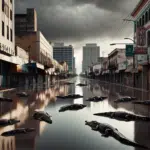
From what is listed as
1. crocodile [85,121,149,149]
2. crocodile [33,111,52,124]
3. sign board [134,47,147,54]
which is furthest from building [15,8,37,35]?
crocodile [85,121,149,149]

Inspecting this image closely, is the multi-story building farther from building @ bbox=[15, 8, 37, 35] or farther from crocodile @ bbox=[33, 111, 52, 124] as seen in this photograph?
building @ bbox=[15, 8, 37, 35]

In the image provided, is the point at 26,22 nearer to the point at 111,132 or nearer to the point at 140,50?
the point at 140,50

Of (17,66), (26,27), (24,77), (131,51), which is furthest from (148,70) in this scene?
(26,27)

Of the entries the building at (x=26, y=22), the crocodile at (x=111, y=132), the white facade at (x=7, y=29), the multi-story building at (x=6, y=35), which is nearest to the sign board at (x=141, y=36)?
the multi-story building at (x=6, y=35)

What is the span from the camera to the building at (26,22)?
161 m

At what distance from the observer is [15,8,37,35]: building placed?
16051cm

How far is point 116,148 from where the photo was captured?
8922mm

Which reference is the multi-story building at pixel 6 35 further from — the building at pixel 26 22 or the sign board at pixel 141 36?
the building at pixel 26 22

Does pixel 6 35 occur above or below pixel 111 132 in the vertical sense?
above

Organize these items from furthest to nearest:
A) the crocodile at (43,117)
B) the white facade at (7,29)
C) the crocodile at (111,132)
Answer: the white facade at (7,29) → the crocodile at (43,117) → the crocodile at (111,132)

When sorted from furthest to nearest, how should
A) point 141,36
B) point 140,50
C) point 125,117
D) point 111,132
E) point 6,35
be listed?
point 6,35
point 141,36
point 140,50
point 125,117
point 111,132

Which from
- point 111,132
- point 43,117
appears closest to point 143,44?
point 43,117

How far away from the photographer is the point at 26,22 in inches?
6639

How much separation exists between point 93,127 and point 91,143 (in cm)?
286
